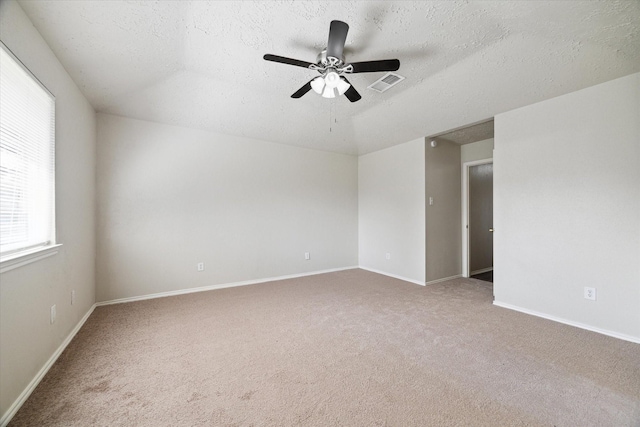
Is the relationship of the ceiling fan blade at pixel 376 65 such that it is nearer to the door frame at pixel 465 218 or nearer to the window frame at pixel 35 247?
the window frame at pixel 35 247

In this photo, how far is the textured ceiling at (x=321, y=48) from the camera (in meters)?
1.93

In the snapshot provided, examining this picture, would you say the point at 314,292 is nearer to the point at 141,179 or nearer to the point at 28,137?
the point at 141,179

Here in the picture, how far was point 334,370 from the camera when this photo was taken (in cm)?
195

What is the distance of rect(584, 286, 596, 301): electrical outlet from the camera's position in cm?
263

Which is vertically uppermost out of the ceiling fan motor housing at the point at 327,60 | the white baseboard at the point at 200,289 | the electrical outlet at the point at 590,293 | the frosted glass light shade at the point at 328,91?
the ceiling fan motor housing at the point at 327,60

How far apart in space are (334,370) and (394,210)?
3.41m

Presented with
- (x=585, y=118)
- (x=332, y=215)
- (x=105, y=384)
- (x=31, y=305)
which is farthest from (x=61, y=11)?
(x=585, y=118)

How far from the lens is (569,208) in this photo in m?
2.80

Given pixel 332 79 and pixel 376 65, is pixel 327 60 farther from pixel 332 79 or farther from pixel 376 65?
pixel 376 65

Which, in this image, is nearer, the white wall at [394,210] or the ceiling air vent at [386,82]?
the ceiling air vent at [386,82]

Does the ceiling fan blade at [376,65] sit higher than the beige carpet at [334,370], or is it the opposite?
the ceiling fan blade at [376,65]

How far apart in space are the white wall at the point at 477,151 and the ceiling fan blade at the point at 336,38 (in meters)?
3.71

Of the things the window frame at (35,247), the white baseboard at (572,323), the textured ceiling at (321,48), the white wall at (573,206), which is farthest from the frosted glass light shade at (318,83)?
the white baseboard at (572,323)

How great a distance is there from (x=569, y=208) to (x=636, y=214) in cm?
46
